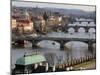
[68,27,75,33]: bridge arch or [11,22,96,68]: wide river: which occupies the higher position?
[68,27,75,33]: bridge arch

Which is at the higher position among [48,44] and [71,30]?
[71,30]

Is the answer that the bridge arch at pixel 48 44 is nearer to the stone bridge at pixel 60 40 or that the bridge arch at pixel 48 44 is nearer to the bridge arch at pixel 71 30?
the stone bridge at pixel 60 40

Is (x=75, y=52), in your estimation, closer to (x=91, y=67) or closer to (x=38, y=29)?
(x=91, y=67)

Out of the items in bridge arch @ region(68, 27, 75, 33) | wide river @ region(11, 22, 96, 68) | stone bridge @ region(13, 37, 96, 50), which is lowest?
wide river @ region(11, 22, 96, 68)

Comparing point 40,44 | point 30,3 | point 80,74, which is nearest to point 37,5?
point 30,3

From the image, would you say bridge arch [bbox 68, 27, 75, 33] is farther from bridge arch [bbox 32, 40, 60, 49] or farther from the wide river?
bridge arch [bbox 32, 40, 60, 49]

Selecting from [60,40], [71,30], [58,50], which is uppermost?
[71,30]

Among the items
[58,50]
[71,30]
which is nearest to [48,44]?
[58,50]

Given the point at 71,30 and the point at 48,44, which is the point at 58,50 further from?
the point at 71,30

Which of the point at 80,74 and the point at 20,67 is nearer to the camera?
the point at 20,67

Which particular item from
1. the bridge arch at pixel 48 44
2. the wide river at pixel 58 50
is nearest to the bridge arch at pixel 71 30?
the wide river at pixel 58 50

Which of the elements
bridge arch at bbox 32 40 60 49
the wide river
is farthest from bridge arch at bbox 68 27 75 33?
bridge arch at bbox 32 40 60 49
